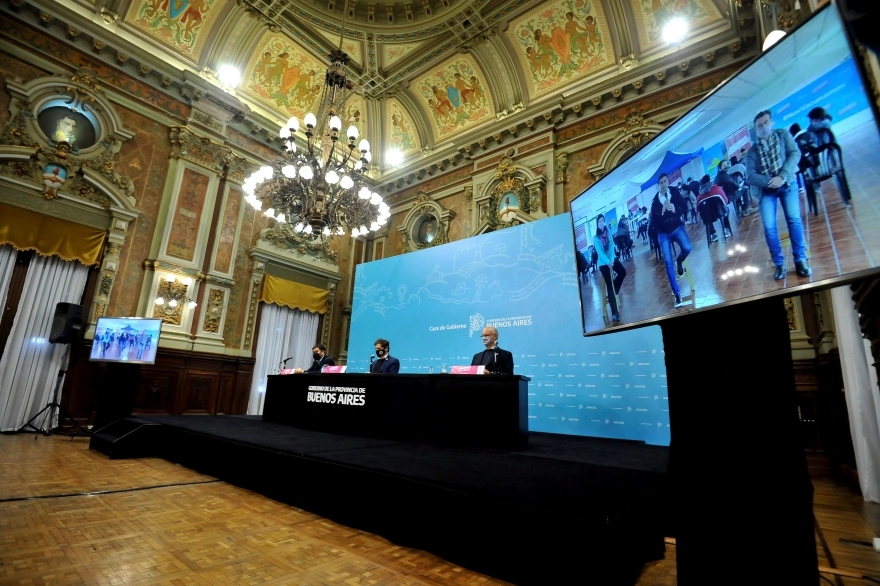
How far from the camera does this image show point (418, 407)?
13.6ft

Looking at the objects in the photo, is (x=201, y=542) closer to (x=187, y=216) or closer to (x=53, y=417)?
(x=53, y=417)

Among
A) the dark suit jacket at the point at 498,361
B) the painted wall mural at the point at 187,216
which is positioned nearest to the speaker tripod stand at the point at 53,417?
the painted wall mural at the point at 187,216

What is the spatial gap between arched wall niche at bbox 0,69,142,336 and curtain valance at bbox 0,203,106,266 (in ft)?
0.32

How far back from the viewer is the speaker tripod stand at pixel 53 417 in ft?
19.1

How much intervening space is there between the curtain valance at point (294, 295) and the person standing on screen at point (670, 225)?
338 inches

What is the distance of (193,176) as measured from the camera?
7.98m

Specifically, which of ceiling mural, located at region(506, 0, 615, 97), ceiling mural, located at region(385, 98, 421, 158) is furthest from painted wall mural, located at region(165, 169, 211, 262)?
ceiling mural, located at region(506, 0, 615, 97)

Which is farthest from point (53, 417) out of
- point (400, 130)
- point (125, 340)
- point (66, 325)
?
point (400, 130)

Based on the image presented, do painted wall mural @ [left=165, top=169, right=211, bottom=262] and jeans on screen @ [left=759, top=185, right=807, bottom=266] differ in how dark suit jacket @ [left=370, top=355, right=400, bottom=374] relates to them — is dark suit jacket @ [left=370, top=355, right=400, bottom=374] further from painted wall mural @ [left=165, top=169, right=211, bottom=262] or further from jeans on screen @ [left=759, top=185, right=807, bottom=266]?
painted wall mural @ [left=165, top=169, right=211, bottom=262]

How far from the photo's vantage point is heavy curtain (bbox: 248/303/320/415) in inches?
340

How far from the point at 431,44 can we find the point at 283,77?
11.0 feet

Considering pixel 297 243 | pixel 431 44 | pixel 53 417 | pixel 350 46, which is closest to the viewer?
pixel 53 417

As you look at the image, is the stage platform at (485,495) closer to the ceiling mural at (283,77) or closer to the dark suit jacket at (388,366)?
the dark suit jacket at (388,366)

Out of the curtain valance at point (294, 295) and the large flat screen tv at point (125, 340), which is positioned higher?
the curtain valance at point (294, 295)
